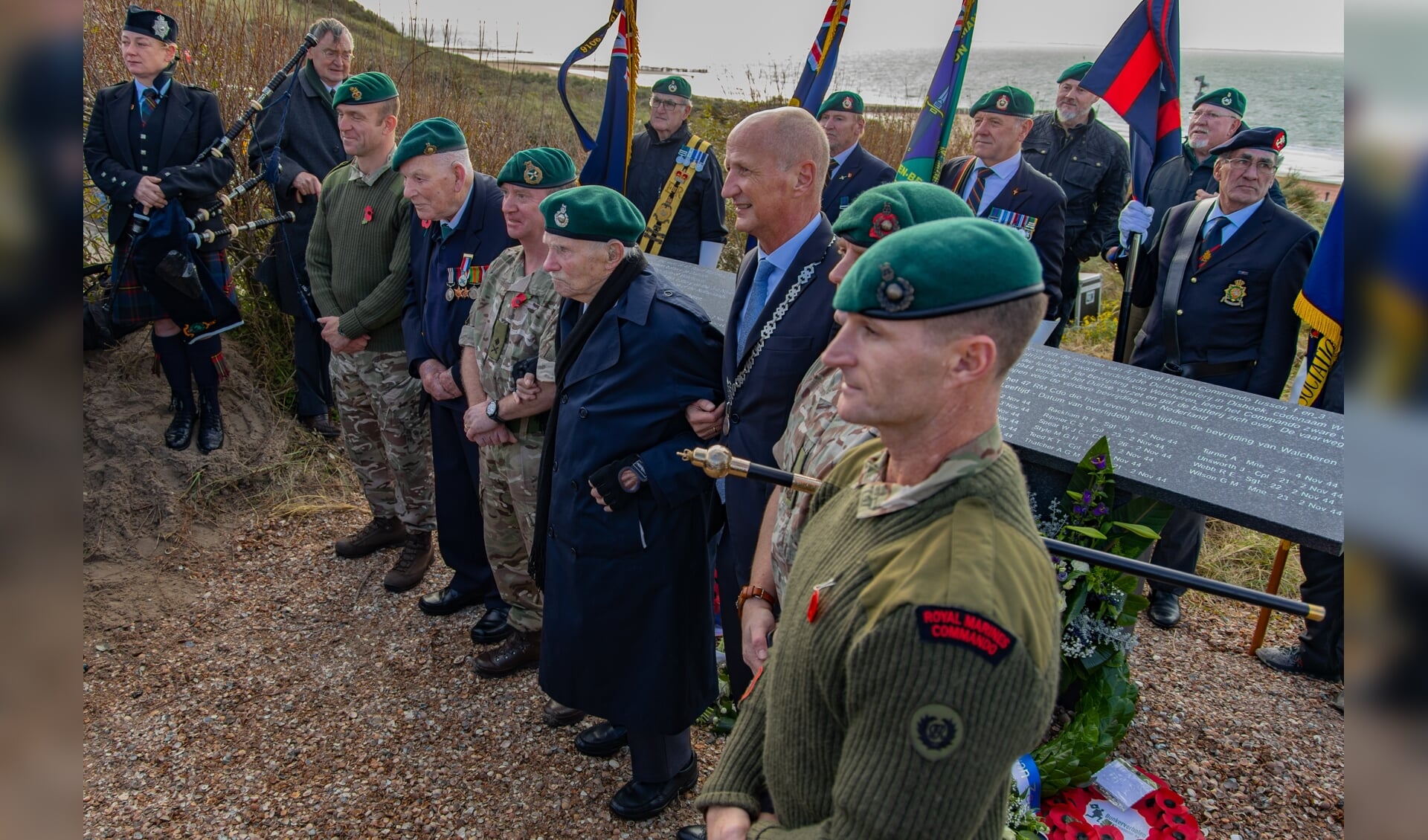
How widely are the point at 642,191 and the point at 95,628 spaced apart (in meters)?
4.64

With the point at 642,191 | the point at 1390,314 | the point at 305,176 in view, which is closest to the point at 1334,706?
the point at 1390,314

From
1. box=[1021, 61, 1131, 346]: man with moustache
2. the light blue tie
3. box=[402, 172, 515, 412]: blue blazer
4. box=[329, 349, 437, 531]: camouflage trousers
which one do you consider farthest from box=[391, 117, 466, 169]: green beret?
box=[1021, 61, 1131, 346]: man with moustache

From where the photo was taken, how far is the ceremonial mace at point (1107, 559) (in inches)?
66.3

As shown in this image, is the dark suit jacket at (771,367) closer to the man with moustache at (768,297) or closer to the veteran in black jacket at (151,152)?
the man with moustache at (768,297)

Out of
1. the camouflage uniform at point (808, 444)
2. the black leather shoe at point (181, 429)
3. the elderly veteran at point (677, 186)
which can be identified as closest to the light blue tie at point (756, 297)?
the camouflage uniform at point (808, 444)

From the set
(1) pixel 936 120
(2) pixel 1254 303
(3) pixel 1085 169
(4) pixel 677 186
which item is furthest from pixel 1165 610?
(4) pixel 677 186

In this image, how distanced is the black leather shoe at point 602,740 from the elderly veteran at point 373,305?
173 cm

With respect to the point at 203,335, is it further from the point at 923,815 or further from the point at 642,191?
the point at 923,815

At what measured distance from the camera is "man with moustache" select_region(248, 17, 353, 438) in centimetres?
565

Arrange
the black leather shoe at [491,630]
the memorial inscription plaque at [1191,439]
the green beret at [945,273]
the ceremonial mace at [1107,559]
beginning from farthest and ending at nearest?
the black leather shoe at [491,630] < the memorial inscription plaque at [1191,439] < the ceremonial mace at [1107,559] < the green beret at [945,273]

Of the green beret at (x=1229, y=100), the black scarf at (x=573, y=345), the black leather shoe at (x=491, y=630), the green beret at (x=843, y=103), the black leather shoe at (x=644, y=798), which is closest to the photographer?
the black scarf at (x=573, y=345)

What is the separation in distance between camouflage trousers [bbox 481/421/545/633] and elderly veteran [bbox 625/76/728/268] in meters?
3.18

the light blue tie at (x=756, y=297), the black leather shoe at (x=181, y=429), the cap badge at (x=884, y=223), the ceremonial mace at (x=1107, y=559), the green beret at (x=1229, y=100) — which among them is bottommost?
the black leather shoe at (x=181, y=429)

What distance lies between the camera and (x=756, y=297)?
3.07m
